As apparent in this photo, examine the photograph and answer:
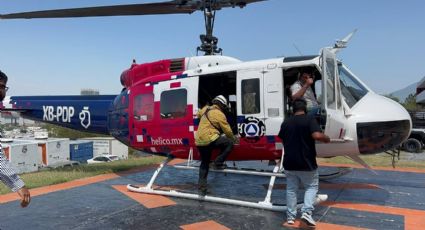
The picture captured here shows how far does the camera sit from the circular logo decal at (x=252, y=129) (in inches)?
265

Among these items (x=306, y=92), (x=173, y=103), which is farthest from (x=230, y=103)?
(x=306, y=92)

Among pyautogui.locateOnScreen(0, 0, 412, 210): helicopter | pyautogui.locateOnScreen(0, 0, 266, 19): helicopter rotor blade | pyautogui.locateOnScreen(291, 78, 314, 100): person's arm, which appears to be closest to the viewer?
pyautogui.locateOnScreen(291, 78, 314, 100): person's arm

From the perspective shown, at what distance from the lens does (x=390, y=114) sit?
6074 millimetres

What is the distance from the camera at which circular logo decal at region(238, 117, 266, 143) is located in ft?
22.1

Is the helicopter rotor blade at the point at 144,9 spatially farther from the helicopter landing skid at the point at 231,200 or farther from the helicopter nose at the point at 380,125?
the helicopter landing skid at the point at 231,200

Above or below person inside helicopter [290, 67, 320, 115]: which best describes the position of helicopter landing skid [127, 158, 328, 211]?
below

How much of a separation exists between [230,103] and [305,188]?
10.3 ft

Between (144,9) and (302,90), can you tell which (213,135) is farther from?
(144,9)

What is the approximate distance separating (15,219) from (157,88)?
3494mm

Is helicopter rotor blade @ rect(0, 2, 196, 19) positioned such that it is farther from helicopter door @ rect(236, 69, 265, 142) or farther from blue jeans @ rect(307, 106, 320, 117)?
blue jeans @ rect(307, 106, 320, 117)

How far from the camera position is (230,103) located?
8133 millimetres

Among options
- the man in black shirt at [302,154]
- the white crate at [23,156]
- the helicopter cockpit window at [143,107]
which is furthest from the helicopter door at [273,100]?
the white crate at [23,156]

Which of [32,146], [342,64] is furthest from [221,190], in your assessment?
[32,146]

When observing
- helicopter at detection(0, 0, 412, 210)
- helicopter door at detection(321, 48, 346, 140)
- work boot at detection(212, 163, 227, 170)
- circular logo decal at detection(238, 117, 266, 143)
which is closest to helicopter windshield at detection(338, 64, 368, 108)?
helicopter at detection(0, 0, 412, 210)
